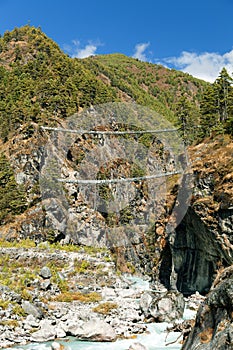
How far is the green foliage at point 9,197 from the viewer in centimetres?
4809

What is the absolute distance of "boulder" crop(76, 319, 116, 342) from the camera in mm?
17562

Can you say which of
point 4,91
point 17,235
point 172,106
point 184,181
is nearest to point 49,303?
point 184,181

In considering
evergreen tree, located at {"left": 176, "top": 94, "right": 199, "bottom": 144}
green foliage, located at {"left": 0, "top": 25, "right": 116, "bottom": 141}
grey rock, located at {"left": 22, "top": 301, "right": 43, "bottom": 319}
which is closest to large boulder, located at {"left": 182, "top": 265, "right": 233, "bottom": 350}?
grey rock, located at {"left": 22, "top": 301, "right": 43, "bottom": 319}

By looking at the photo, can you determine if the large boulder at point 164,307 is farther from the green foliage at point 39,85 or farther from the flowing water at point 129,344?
the green foliage at point 39,85

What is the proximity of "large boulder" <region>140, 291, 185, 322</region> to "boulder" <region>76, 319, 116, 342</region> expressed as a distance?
420cm

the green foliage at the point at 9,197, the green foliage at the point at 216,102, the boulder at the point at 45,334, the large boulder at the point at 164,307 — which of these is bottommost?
the boulder at the point at 45,334

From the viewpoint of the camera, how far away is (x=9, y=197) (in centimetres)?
4841

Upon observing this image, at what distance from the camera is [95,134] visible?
196 ft

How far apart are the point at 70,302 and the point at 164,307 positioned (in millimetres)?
→ 6940

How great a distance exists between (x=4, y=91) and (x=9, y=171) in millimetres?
20865

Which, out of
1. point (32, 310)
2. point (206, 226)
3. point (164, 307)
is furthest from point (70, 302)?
point (206, 226)

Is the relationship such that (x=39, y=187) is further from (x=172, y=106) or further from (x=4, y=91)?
(x=172, y=106)

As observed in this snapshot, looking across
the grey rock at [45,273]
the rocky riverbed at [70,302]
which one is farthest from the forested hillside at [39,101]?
the grey rock at [45,273]

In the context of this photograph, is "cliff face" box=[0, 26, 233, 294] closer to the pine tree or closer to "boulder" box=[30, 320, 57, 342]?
the pine tree
